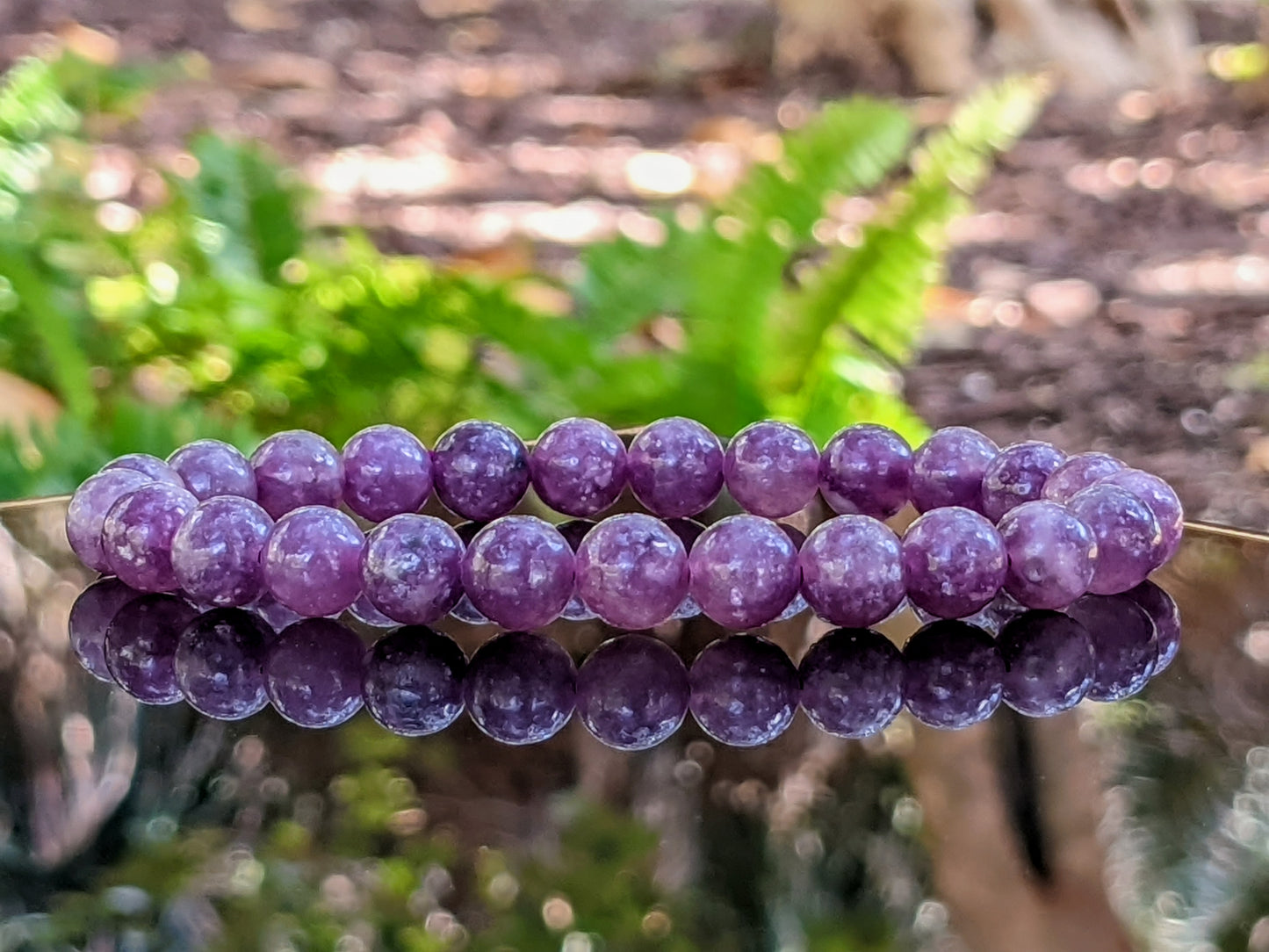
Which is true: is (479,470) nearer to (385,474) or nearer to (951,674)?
(385,474)

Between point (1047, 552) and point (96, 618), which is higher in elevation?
point (1047, 552)

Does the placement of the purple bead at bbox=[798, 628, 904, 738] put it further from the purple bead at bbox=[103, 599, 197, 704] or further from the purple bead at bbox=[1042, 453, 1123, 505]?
the purple bead at bbox=[103, 599, 197, 704]

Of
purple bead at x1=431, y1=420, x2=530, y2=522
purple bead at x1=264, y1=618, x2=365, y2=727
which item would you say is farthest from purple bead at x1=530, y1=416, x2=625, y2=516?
purple bead at x1=264, y1=618, x2=365, y2=727

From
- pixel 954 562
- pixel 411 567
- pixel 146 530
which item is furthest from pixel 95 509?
pixel 954 562

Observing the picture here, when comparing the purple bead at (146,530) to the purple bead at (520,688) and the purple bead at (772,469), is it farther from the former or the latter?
the purple bead at (772,469)

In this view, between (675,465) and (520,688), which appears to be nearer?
(520,688)

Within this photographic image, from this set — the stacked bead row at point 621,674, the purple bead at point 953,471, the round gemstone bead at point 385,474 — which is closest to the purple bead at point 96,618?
the stacked bead row at point 621,674
